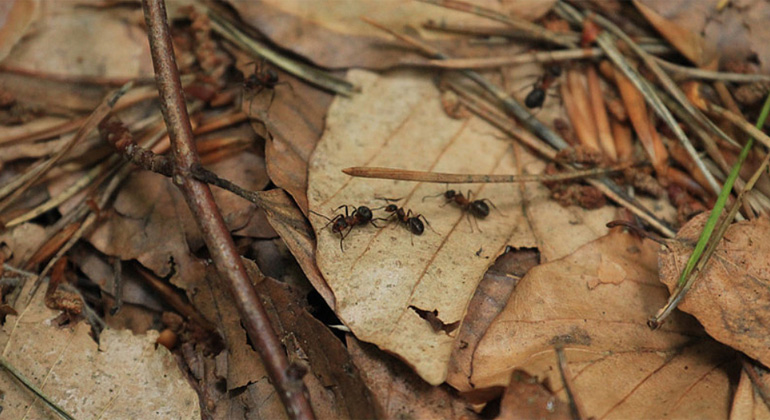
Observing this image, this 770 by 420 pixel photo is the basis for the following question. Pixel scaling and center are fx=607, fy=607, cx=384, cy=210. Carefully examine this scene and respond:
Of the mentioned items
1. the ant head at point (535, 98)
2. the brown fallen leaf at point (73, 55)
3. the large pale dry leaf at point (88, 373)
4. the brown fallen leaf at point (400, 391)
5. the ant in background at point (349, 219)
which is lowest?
the large pale dry leaf at point (88, 373)

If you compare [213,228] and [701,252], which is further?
[701,252]

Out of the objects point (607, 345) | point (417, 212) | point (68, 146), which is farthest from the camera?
point (68, 146)

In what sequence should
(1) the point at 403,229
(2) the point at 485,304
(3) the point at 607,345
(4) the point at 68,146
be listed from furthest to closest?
(4) the point at 68,146, (1) the point at 403,229, (2) the point at 485,304, (3) the point at 607,345

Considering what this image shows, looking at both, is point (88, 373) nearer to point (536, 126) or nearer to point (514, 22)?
point (536, 126)

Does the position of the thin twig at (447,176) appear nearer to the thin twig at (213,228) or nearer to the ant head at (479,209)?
the ant head at (479,209)

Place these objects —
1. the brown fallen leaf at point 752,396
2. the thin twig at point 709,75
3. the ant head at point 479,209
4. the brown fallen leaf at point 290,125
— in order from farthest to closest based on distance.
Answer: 1. the thin twig at point 709,75
2. the ant head at point 479,209
3. the brown fallen leaf at point 290,125
4. the brown fallen leaf at point 752,396

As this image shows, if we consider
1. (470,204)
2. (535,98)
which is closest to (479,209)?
(470,204)

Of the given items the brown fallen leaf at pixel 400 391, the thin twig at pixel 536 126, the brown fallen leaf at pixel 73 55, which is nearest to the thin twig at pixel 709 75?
the thin twig at pixel 536 126
